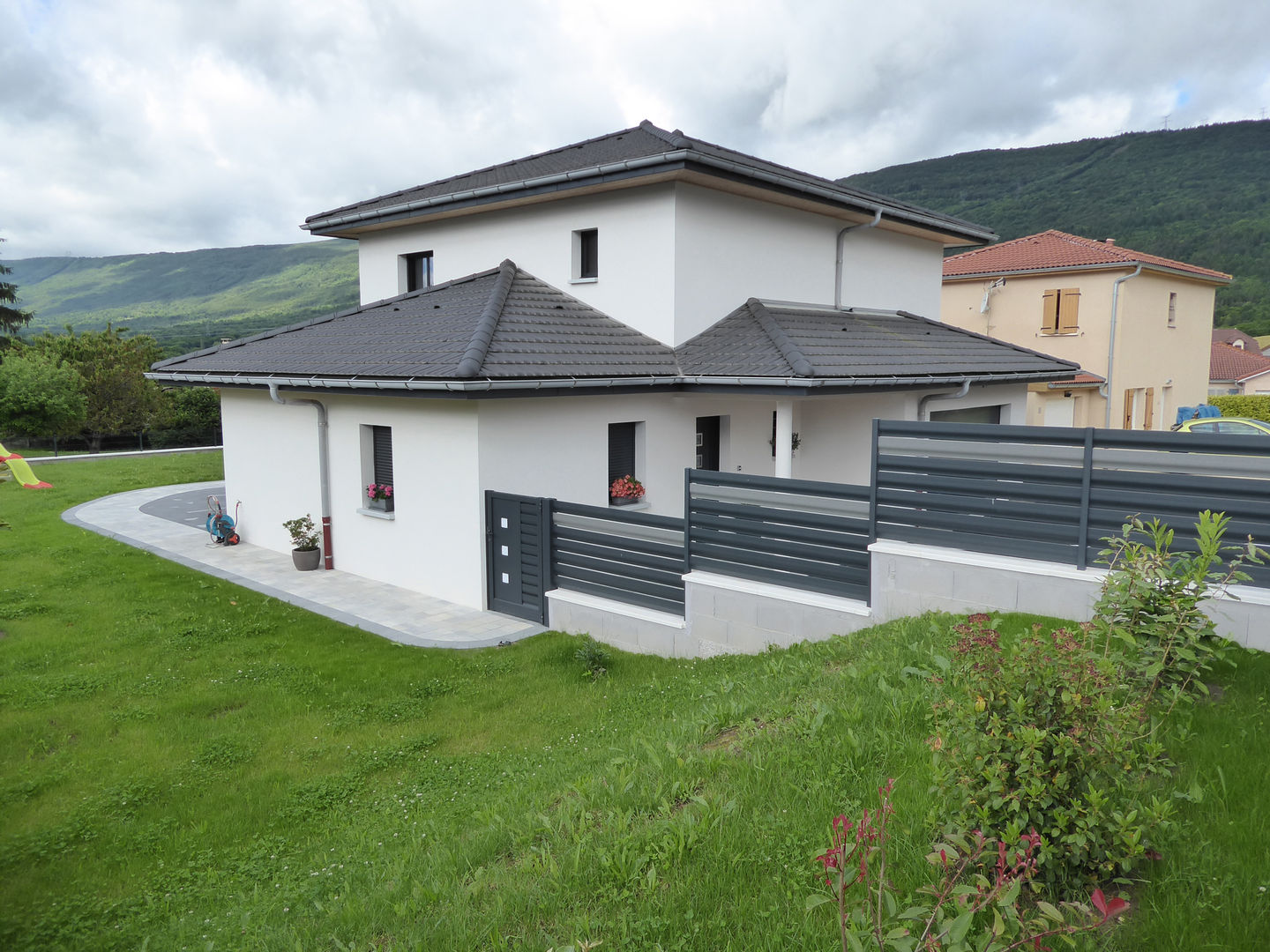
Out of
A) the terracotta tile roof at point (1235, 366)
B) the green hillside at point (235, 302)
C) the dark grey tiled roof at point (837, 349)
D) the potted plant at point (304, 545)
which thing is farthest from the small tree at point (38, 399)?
the green hillside at point (235, 302)

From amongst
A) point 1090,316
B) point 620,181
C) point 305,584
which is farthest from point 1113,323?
point 305,584

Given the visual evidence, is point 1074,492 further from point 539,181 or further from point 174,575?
point 174,575

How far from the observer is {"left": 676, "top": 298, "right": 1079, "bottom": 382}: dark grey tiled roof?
11.6m

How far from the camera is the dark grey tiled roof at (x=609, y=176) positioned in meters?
11.9

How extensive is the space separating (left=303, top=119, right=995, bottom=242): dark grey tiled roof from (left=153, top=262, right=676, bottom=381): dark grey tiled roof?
1.65m

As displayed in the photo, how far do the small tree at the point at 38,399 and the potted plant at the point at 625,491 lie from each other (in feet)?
96.8

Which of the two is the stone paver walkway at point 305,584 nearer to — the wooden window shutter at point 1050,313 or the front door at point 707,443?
the front door at point 707,443

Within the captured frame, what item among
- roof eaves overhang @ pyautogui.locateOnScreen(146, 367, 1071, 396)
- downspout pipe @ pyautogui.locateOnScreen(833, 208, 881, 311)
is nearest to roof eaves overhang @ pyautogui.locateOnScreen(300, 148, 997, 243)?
downspout pipe @ pyautogui.locateOnScreen(833, 208, 881, 311)

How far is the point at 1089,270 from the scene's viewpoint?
2652cm

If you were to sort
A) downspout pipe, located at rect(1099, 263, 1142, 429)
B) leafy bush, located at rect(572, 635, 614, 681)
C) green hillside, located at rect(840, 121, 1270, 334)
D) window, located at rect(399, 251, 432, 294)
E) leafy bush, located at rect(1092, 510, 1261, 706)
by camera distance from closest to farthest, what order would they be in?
leafy bush, located at rect(1092, 510, 1261, 706) → leafy bush, located at rect(572, 635, 614, 681) → window, located at rect(399, 251, 432, 294) → downspout pipe, located at rect(1099, 263, 1142, 429) → green hillside, located at rect(840, 121, 1270, 334)

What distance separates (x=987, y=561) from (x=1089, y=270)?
79.2 feet

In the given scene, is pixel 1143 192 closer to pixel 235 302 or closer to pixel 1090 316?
pixel 1090 316

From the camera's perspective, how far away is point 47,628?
959cm

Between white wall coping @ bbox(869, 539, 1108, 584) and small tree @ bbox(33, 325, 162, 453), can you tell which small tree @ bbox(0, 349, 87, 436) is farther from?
white wall coping @ bbox(869, 539, 1108, 584)
